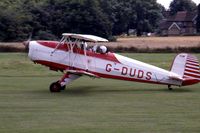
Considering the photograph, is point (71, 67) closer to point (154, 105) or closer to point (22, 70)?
point (154, 105)

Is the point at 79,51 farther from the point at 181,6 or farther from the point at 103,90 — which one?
the point at 181,6

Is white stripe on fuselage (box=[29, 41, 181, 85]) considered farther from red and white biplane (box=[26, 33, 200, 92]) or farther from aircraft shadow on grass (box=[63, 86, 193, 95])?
aircraft shadow on grass (box=[63, 86, 193, 95])

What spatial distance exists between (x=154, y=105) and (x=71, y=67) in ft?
17.0

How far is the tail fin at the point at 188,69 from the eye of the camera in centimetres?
1908

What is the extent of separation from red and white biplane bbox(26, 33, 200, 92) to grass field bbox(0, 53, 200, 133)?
51 centimetres

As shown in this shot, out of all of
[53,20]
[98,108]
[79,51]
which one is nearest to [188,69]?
[79,51]

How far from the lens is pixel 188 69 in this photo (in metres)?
19.2

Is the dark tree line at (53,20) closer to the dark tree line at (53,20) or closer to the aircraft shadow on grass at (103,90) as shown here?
the dark tree line at (53,20)

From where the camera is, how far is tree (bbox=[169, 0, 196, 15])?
15838cm

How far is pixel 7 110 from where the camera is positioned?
1365cm

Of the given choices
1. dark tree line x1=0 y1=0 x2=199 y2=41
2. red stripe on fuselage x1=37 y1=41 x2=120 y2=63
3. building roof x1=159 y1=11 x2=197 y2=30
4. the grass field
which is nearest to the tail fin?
the grass field

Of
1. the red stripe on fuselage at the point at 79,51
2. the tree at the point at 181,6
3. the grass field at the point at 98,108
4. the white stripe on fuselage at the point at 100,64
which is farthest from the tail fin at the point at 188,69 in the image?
the tree at the point at 181,6

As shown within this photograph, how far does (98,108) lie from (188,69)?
6.11m

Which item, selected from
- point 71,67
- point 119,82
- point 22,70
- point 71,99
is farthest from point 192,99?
point 22,70
